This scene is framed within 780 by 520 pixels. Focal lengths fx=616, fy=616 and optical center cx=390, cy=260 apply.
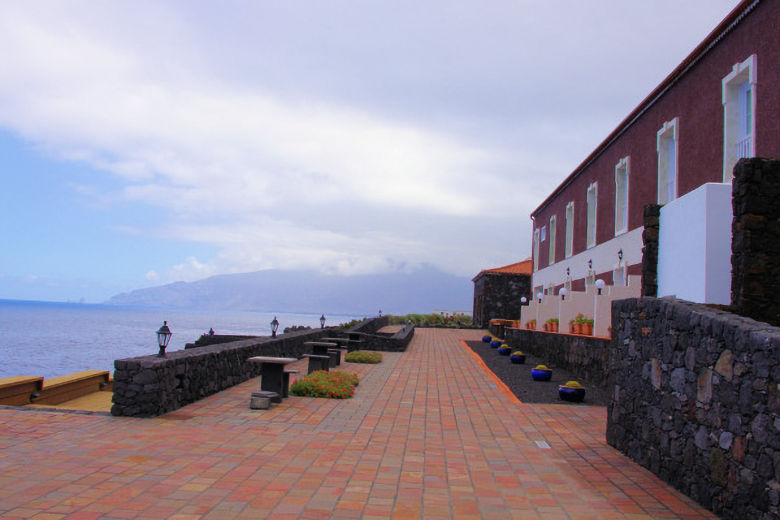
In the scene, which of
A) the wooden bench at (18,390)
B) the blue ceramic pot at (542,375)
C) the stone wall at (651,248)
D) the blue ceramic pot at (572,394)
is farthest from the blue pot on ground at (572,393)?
the wooden bench at (18,390)

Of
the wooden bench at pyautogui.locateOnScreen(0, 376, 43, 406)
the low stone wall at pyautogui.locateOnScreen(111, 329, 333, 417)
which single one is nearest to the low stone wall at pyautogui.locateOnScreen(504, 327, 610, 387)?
the low stone wall at pyautogui.locateOnScreen(111, 329, 333, 417)

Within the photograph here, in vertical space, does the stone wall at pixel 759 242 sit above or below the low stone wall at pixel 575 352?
above

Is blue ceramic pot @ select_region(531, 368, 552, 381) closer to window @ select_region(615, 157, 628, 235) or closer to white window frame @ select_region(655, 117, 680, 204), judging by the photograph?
white window frame @ select_region(655, 117, 680, 204)

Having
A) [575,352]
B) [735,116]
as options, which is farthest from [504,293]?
[735,116]

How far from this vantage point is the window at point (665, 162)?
16438 mm

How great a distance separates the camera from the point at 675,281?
31.9 feet

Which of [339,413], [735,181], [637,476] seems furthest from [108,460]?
[735,181]

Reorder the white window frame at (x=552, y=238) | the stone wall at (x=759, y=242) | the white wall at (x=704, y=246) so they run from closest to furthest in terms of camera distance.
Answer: the stone wall at (x=759, y=242) → the white wall at (x=704, y=246) → the white window frame at (x=552, y=238)

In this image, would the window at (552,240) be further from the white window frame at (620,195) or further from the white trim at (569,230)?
the white window frame at (620,195)

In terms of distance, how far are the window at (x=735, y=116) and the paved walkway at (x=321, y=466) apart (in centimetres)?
701

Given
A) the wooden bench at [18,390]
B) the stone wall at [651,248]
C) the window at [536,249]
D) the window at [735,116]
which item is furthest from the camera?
the window at [536,249]

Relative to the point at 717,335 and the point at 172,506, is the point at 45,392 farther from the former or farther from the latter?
the point at 717,335

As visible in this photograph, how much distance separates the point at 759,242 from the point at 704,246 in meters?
0.93

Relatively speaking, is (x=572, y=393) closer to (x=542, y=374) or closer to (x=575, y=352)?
(x=542, y=374)
